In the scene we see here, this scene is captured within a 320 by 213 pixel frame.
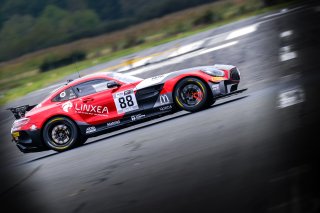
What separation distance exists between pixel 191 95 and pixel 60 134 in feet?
9.49

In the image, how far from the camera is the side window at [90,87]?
37.2 ft

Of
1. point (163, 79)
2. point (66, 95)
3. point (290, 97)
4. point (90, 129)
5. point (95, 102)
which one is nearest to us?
point (290, 97)

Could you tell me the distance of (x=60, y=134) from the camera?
1140cm

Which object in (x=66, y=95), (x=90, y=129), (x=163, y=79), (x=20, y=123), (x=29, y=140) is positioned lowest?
(x=90, y=129)

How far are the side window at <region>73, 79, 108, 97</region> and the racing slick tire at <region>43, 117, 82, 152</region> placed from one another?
25.6 inches

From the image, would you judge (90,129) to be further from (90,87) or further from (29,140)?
(29,140)

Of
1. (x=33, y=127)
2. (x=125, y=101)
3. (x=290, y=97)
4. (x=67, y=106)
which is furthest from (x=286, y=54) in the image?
(x=33, y=127)

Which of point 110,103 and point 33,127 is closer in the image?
point 110,103

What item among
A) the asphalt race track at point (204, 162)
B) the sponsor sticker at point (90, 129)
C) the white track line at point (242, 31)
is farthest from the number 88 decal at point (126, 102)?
the white track line at point (242, 31)

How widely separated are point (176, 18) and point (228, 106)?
1338 inches

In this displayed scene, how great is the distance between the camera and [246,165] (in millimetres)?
6262

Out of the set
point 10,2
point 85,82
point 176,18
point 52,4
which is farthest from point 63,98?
point 10,2

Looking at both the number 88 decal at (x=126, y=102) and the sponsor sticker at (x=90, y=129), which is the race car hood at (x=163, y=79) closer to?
the number 88 decal at (x=126, y=102)

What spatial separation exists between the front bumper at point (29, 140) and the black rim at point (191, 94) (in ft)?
10.3
